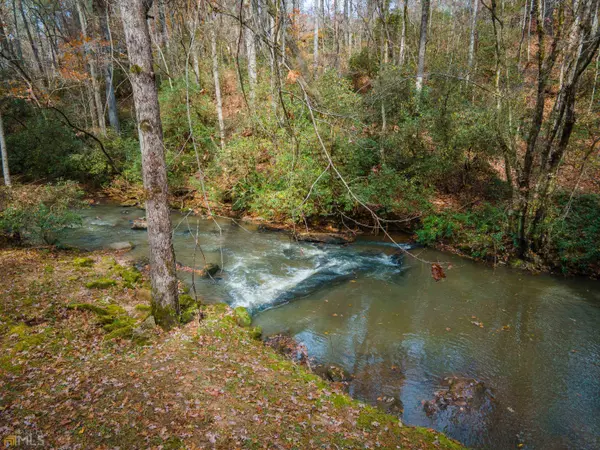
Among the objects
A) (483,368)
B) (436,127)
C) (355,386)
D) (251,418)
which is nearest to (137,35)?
(251,418)

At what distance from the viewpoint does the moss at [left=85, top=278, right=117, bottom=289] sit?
7708mm

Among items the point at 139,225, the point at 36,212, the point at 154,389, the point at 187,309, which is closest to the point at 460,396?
the point at 154,389

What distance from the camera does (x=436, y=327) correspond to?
25.3 feet

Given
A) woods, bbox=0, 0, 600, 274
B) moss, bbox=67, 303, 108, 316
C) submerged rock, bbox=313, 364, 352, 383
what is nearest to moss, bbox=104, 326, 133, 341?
moss, bbox=67, 303, 108, 316

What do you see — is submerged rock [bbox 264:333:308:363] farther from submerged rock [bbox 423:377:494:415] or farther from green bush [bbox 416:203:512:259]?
green bush [bbox 416:203:512:259]

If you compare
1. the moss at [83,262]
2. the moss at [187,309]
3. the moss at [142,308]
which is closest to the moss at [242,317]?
the moss at [187,309]

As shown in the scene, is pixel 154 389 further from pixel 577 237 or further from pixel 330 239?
pixel 577 237

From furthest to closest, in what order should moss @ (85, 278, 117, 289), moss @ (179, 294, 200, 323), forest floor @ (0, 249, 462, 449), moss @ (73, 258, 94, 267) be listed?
moss @ (73, 258, 94, 267), moss @ (85, 278, 117, 289), moss @ (179, 294, 200, 323), forest floor @ (0, 249, 462, 449)

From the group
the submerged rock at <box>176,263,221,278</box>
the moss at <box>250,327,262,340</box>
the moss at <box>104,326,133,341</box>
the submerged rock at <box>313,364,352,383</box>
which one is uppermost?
the moss at <box>104,326,133,341</box>

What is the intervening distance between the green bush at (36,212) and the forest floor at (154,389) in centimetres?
270

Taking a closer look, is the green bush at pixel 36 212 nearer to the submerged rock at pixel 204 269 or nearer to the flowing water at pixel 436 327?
the flowing water at pixel 436 327

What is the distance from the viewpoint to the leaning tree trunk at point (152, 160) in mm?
4961

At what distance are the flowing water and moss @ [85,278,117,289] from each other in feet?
6.60

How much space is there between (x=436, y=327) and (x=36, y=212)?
10.8 metres
